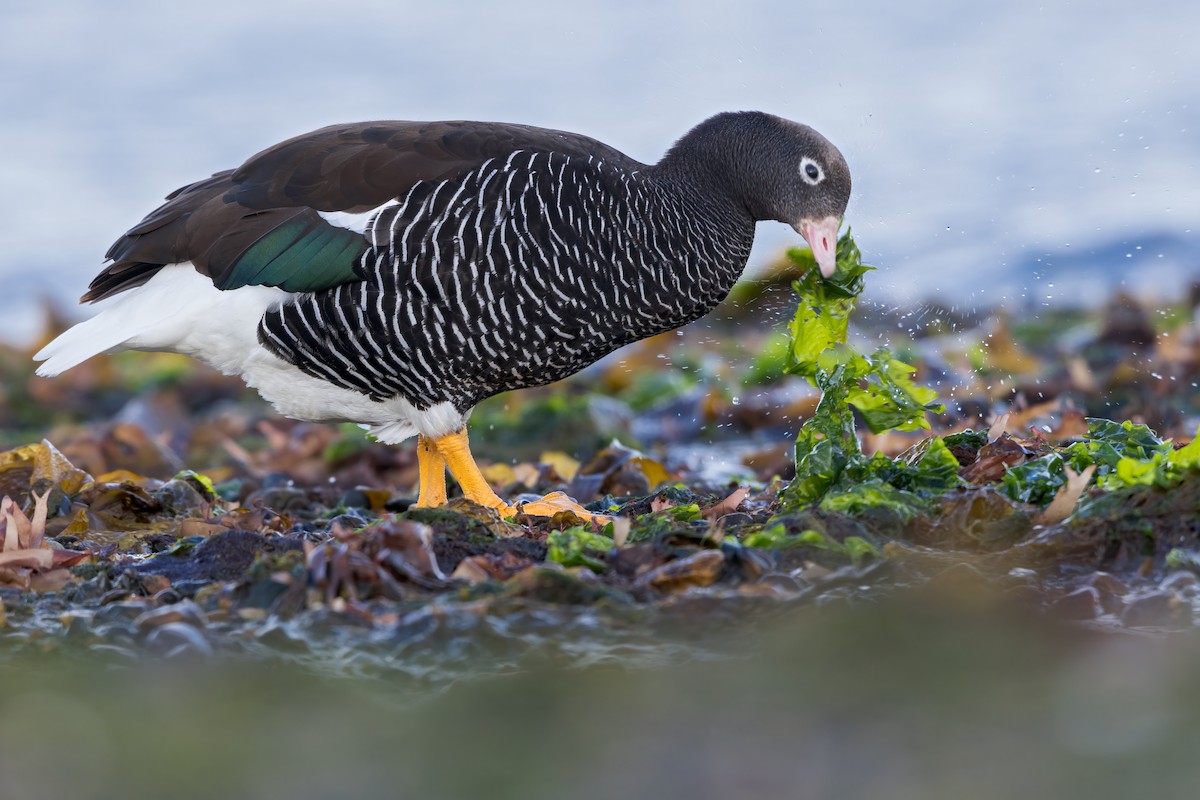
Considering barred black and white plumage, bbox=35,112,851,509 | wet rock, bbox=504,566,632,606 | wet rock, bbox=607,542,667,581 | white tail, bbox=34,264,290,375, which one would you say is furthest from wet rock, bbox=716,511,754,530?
white tail, bbox=34,264,290,375

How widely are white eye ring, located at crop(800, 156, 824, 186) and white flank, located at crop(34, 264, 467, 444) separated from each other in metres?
1.90

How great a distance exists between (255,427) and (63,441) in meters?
1.59

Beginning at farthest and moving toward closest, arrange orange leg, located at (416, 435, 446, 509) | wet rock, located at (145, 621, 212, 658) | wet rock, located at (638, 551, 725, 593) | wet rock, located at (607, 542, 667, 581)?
orange leg, located at (416, 435, 446, 509) → wet rock, located at (607, 542, 667, 581) → wet rock, located at (638, 551, 725, 593) → wet rock, located at (145, 621, 212, 658)

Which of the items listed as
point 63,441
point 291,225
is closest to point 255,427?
point 63,441

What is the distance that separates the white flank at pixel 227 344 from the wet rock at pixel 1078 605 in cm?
310

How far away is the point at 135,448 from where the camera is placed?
8648 mm

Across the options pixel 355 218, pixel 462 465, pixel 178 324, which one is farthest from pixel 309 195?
pixel 462 465

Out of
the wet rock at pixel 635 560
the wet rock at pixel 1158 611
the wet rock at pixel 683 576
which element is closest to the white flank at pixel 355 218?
the wet rock at pixel 635 560

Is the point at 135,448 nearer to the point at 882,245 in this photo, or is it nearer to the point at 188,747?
the point at 882,245

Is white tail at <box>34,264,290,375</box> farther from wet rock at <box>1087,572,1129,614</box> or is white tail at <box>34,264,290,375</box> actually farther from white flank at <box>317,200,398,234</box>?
wet rock at <box>1087,572,1129,614</box>

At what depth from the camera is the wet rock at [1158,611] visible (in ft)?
13.2

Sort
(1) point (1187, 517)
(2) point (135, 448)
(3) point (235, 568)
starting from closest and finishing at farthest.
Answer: (1) point (1187, 517)
(3) point (235, 568)
(2) point (135, 448)

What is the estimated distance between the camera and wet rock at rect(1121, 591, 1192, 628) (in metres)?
4.03

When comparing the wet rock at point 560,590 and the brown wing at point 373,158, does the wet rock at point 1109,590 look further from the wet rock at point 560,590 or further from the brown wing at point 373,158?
the brown wing at point 373,158
